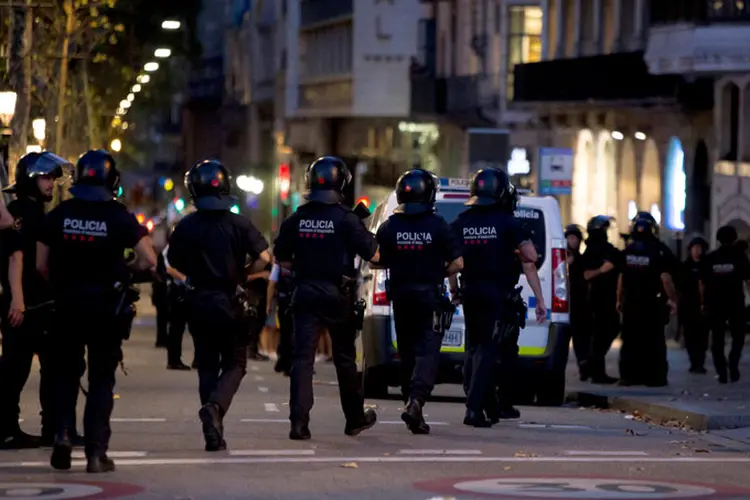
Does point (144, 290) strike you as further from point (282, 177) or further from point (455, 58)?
point (455, 58)

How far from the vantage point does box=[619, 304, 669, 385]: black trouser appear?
2364 centimetres

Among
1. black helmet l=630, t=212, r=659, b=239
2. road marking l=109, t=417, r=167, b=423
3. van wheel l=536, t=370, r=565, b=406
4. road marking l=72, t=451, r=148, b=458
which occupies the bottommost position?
van wheel l=536, t=370, r=565, b=406

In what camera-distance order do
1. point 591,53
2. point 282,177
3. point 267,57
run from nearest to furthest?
1. point 591,53
2. point 282,177
3. point 267,57

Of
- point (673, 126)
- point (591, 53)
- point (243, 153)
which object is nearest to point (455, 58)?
point (591, 53)

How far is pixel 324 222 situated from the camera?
49.3 ft

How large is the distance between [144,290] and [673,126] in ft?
105

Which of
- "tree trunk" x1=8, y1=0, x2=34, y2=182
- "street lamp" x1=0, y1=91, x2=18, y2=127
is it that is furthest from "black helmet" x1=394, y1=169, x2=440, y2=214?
"tree trunk" x1=8, y1=0, x2=34, y2=182

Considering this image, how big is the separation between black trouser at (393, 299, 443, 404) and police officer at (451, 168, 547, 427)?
22.6 inches

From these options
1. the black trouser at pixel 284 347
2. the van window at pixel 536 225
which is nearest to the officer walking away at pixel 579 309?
the black trouser at pixel 284 347

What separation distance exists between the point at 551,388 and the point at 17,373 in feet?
24.7

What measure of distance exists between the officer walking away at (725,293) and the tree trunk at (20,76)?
1562 centimetres

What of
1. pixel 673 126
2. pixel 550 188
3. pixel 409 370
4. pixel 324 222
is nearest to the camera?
pixel 324 222

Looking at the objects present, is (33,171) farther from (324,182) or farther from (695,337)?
(695,337)

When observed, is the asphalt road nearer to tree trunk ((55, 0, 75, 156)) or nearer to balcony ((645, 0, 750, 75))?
balcony ((645, 0, 750, 75))
